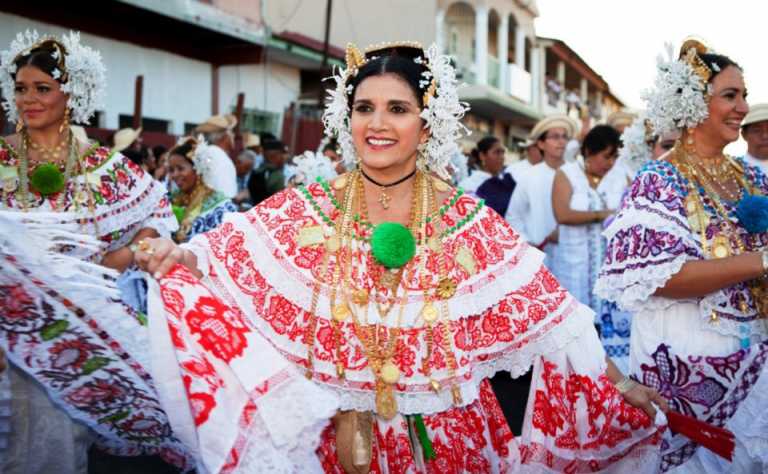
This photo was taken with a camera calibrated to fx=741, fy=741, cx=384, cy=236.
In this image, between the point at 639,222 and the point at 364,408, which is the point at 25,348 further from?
the point at 639,222

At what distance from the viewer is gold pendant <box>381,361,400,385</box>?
8.32 feet

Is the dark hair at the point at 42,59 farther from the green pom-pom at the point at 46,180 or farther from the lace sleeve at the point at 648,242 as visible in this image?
the lace sleeve at the point at 648,242

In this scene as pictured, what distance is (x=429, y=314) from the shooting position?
2.62 metres

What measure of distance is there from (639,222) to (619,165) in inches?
146

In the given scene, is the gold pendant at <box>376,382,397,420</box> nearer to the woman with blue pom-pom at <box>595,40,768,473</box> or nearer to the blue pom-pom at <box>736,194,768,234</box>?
the woman with blue pom-pom at <box>595,40,768,473</box>

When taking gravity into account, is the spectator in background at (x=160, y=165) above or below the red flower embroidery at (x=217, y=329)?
above

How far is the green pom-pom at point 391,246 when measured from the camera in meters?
2.62

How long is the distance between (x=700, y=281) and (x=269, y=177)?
7603 mm

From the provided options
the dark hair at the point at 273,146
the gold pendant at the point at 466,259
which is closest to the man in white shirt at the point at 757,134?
the gold pendant at the point at 466,259

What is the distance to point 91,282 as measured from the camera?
8.14 ft

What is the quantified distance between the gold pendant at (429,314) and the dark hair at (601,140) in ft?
14.0

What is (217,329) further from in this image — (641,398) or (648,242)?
(648,242)

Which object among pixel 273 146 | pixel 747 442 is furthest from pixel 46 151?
pixel 273 146

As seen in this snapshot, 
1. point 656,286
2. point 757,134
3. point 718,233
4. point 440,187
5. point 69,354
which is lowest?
point 69,354
